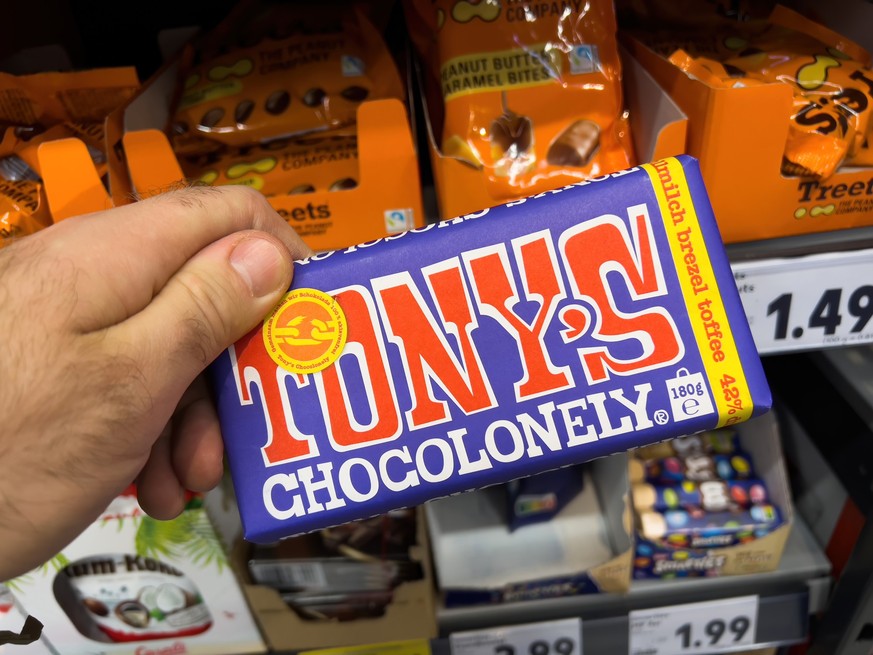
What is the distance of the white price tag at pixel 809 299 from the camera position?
0.72 m

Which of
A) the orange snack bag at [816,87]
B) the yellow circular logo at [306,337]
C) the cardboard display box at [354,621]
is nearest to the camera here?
the yellow circular logo at [306,337]

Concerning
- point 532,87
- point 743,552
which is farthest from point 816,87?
point 743,552

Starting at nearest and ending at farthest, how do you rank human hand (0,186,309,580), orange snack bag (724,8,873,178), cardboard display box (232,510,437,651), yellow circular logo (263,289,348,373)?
human hand (0,186,309,580)
yellow circular logo (263,289,348,373)
orange snack bag (724,8,873,178)
cardboard display box (232,510,437,651)

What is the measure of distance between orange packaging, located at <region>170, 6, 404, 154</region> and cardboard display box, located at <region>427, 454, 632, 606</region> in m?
0.63

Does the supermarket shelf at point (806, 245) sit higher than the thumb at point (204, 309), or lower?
lower

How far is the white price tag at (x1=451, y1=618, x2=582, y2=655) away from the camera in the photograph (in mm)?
1047

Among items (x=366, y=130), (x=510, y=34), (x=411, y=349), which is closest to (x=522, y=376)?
(x=411, y=349)

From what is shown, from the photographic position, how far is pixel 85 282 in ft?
1.68

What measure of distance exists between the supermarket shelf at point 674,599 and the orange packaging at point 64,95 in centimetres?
88

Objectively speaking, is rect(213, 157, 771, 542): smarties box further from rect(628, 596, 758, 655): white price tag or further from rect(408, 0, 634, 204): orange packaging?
rect(628, 596, 758, 655): white price tag

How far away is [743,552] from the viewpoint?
3.29 feet

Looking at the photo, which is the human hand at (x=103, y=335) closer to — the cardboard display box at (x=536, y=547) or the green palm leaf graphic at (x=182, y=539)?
the green palm leaf graphic at (x=182, y=539)

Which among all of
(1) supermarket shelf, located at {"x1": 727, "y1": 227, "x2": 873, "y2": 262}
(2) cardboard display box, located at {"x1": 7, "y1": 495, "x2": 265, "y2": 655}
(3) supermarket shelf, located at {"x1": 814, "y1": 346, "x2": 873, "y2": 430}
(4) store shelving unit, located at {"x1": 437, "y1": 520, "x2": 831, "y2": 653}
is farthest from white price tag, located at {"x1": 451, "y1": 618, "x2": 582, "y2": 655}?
(1) supermarket shelf, located at {"x1": 727, "y1": 227, "x2": 873, "y2": 262}

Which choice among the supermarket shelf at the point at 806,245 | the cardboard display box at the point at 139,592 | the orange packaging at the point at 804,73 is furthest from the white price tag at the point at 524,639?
the orange packaging at the point at 804,73
